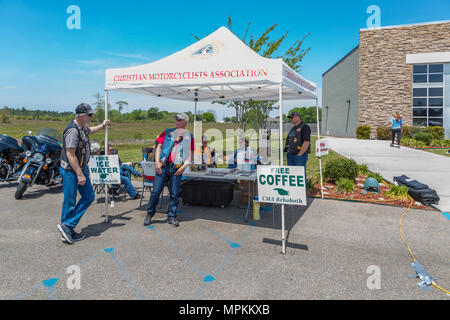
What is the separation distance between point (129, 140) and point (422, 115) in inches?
1028

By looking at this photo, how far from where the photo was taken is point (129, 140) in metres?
30.1

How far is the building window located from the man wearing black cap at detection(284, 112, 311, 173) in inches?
913

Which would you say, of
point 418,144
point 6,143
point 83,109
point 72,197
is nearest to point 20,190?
point 6,143

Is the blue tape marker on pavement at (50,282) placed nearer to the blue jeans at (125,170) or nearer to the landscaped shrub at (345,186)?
the blue jeans at (125,170)

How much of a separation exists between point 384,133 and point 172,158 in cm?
2294

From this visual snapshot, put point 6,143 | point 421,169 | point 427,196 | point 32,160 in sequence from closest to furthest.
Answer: point 427,196 → point 32,160 → point 6,143 → point 421,169

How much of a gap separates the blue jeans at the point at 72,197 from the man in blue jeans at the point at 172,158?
40.2 inches

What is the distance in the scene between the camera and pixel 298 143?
613cm

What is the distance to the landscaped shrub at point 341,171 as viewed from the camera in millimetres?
7863

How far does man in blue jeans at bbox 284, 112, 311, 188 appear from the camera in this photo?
6023mm

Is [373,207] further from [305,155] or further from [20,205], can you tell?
[20,205]

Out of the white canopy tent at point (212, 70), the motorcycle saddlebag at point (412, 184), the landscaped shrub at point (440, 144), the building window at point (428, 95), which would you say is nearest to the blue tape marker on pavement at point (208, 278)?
the white canopy tent at point (212, 70)

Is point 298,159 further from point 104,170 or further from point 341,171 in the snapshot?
point 104,170
